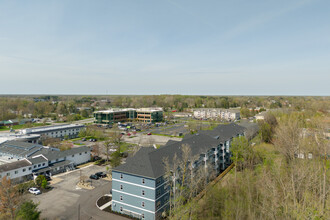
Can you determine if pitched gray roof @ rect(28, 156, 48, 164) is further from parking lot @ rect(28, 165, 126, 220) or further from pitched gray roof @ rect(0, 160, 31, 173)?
parking lot @ rect(28, 165, 126, 220)

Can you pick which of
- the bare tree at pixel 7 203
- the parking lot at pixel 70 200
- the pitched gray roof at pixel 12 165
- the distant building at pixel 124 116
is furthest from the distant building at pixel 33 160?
the distant building at pixel 124 116

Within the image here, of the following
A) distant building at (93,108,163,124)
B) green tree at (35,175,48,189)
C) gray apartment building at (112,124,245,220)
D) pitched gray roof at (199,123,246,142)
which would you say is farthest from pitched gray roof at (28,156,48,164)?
distant building at (93,108,163,124)

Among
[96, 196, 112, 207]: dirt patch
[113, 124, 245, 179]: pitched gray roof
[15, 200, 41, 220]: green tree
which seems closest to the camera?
[15, 200, 41, 220]: green tree

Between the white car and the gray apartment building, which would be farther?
the white car

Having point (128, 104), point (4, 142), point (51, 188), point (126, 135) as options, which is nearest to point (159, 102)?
point (128, 104)

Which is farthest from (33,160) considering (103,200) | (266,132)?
(266,132)

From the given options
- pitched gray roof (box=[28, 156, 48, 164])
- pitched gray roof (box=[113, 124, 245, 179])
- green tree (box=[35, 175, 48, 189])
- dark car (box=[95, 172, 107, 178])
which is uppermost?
pitched gray roof (box=[113, 124, 245, 179])

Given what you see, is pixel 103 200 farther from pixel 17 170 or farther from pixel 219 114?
pixel 219 114
